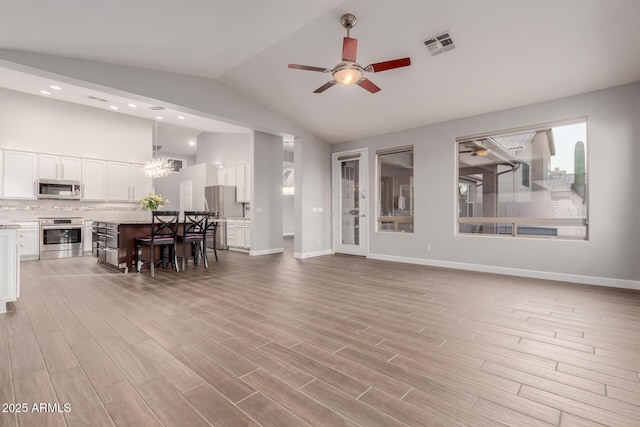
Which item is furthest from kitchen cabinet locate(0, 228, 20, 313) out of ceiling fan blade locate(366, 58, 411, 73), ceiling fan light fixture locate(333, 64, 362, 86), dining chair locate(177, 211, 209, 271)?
ceiling fan blade locate(366, 58, 411, 73)

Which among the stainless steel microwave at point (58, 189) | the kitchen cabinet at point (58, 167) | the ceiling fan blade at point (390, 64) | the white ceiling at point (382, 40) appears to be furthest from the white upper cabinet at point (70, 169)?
the ceiling fan blade at point (390, 64)

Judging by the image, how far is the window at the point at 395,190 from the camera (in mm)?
6227

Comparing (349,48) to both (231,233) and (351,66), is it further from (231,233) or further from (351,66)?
(231,233)

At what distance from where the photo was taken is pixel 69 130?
22.7 feet

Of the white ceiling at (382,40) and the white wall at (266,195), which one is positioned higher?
the white ceiling at (382,40)

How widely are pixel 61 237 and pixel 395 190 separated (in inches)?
298

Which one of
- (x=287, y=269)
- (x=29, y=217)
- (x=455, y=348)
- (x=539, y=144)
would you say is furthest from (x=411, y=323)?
(x=29, y=217)

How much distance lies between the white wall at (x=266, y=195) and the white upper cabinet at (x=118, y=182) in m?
3.53

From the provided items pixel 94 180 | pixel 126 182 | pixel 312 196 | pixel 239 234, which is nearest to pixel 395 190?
pixel 312 196

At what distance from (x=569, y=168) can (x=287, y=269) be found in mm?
4866

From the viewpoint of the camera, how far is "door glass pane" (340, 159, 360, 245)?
280 inches

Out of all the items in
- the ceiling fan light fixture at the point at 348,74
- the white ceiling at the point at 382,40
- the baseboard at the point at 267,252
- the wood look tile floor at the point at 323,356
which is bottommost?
the wood look tile floor at the point at 323,356

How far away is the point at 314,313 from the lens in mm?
3004

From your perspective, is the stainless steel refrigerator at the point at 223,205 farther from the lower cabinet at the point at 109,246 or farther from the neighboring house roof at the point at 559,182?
the neighboring house roof at the point at 559,182
